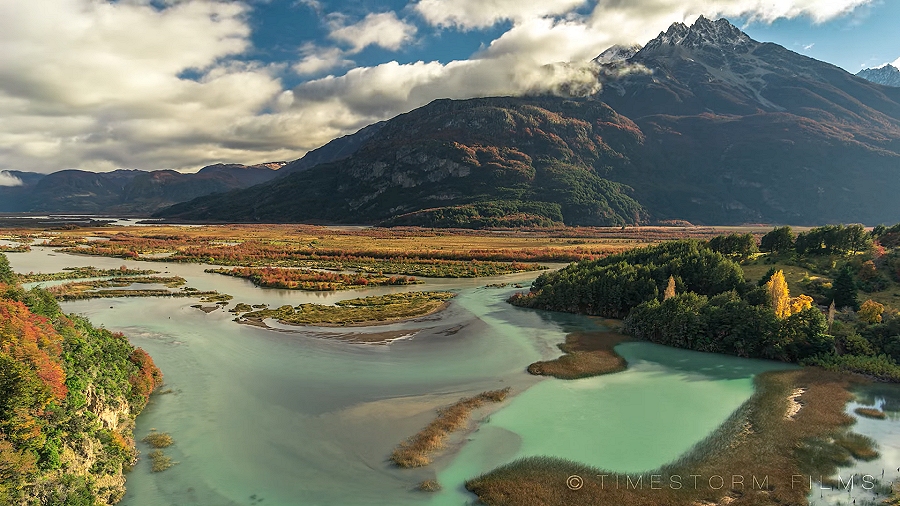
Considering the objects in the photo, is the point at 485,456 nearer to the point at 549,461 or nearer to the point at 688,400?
the point at 549,461

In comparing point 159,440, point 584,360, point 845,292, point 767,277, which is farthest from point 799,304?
point 159,440

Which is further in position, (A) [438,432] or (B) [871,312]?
(B) [871,312]

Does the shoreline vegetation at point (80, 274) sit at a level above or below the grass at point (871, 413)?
above

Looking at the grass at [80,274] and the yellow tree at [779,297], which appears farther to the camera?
the grass at [80,274]

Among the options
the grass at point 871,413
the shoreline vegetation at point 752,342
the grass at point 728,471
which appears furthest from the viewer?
the grass at point 871,413

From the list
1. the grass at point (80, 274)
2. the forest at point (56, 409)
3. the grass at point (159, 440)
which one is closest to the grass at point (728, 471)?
the forest at point (56, 409)

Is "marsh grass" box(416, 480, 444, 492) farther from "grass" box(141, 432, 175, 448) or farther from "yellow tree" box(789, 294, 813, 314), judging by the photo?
"yellow tree" box(789, 294, 813, 314)

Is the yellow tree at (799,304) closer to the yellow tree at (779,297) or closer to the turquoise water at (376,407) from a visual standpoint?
the yellow tree at (779,297)

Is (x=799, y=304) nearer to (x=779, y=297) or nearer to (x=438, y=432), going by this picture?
(x=779, y=297)
